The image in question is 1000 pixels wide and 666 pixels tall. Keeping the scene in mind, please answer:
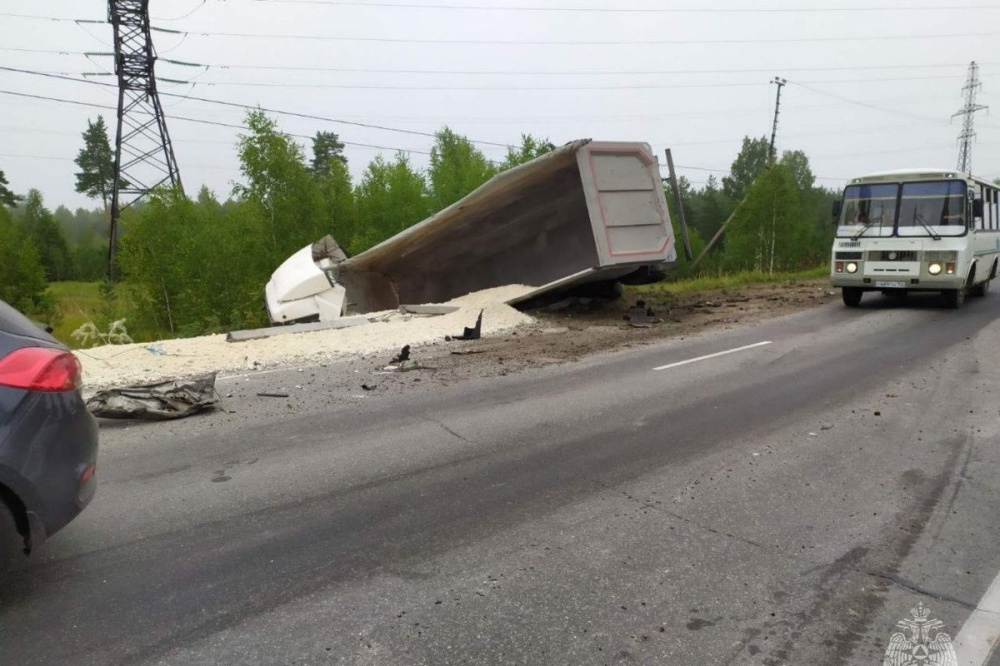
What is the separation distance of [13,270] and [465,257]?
2278 cm

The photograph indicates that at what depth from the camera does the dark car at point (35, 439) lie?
288 cm

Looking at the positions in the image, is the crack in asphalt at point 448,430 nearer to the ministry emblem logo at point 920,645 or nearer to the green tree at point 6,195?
the ministry emblem logo at point 920,645

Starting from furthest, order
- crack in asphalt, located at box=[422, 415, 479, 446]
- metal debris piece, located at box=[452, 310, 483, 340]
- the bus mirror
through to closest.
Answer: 1. the bus mirror
2. metal debris piece, located at box=[452, 310, 483, 340]
3. crack in asphalt, located at box=[422, 415, 479, 446]

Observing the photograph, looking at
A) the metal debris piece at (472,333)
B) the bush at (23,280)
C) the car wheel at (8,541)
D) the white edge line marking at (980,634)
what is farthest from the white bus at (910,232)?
the bush at (23,280)

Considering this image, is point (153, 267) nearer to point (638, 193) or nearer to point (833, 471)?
point (638, 193)

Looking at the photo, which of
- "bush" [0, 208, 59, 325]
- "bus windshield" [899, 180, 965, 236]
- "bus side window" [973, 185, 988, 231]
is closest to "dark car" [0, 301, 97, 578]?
"bus windshield" [899, 180, 965, 236]

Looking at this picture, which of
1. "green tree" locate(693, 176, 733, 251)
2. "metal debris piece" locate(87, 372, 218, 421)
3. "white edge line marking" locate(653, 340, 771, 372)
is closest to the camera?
"metal debris piece" locate(87, 372, 218, 421)

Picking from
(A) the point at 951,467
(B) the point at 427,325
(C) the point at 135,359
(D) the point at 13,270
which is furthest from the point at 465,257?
(D) the point at 13,270

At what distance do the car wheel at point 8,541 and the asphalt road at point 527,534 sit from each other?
24 cm

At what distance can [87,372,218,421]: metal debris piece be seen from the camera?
253 inches

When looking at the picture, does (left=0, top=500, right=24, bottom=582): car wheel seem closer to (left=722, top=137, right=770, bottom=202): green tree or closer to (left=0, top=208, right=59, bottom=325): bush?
(left=0, top=208, right=59, bottom=325): bush

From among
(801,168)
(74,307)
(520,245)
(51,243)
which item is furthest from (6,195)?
(801,168)

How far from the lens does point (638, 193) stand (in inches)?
501

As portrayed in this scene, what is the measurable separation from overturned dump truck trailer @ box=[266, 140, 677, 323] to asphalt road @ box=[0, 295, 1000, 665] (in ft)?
19.8
